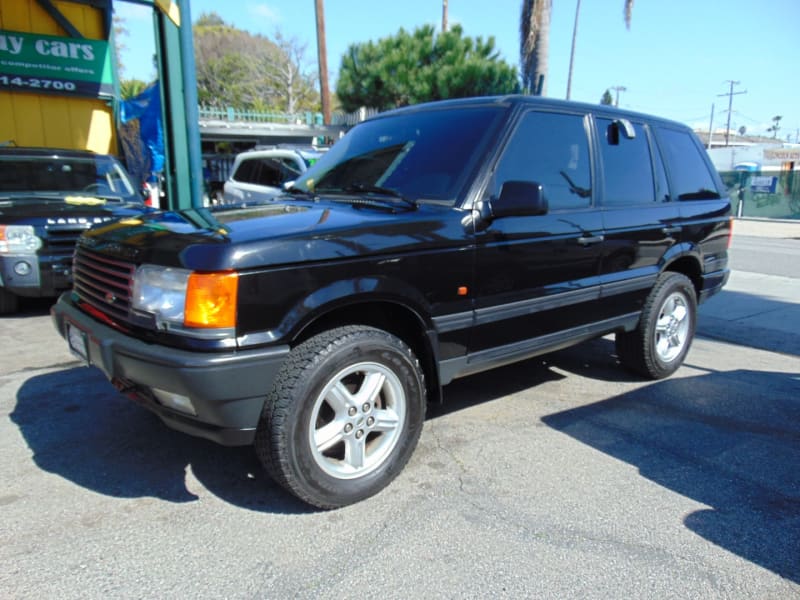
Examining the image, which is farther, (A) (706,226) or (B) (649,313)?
(A) (706,226)

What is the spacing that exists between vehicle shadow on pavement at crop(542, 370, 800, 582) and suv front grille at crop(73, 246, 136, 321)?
253 centimetres

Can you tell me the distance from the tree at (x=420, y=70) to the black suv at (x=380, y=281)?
2039cm

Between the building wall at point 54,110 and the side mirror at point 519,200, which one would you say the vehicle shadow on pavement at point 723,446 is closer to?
the side mirror at point 519,200

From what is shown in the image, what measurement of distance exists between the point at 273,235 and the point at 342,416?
88 cm

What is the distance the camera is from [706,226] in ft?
15.6

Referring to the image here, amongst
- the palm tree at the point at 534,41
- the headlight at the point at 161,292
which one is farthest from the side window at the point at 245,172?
the headlight at the point at 161,292

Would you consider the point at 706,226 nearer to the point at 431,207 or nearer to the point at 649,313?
the point at 649,313

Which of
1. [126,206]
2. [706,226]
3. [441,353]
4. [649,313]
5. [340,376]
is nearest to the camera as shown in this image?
[340,376]

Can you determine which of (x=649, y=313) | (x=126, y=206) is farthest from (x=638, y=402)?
(x=126, y=206)

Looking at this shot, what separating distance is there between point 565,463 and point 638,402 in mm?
1221

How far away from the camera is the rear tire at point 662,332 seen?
14.4 feet

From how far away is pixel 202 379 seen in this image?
2.29 meters

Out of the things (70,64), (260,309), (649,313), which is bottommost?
(649,313)

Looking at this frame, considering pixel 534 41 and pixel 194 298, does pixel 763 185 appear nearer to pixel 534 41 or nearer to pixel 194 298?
pixel 534 41
